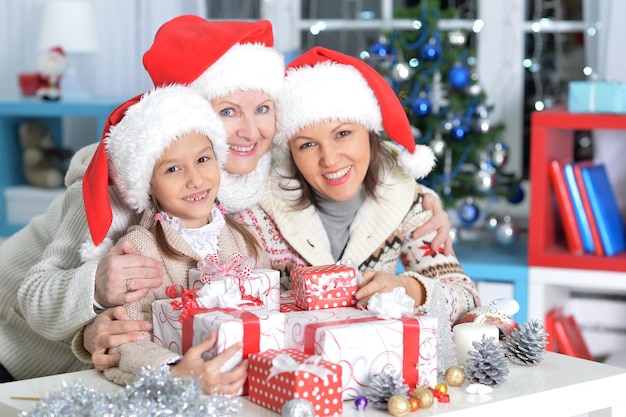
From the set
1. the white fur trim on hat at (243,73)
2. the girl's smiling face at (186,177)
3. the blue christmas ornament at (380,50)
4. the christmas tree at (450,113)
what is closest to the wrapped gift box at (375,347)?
the girl's smiling face at (186,177)

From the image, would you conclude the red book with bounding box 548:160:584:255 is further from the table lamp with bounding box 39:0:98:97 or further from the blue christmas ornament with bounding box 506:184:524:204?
the table lamp with bounding box 39:0:98:97

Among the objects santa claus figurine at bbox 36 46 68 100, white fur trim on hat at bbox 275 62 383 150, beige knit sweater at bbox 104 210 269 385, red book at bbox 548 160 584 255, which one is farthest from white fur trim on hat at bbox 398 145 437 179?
santa claus figurine at bbox 36 46 68 100

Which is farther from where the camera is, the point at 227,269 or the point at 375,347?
the point at 227,269

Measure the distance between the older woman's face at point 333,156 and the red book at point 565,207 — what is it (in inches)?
45.4

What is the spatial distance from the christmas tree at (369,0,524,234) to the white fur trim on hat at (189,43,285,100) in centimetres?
125

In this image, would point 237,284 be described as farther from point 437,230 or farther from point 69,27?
point 69,27

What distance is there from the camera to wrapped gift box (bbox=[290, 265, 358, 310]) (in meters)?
1.48

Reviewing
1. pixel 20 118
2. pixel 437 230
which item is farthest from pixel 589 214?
pixel 20 118

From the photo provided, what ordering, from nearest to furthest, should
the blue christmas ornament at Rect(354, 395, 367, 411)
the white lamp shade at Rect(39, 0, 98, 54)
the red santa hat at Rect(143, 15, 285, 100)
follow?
the blue christmas ornament at Rect(354, 395, 367, 411) < the red santa hat at Rect(143, 15, 285, 100) < the white lamp shade at Rect(39, 0, 98, 54)

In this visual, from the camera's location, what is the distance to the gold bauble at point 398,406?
129 cm

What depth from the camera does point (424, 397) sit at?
51.9 inches

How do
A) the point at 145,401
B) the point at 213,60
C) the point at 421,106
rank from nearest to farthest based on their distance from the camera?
1. the point at 145,401
2. the point at 213,60
3. the point at 421,106

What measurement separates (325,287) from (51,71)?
2328 millimetres

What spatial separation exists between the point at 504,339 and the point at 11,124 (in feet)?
8.32
